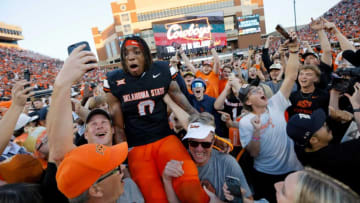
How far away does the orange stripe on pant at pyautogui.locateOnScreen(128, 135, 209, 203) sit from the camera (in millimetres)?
1788

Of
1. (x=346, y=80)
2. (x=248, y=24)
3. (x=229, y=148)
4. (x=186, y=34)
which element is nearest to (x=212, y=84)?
(x=346, y=80)

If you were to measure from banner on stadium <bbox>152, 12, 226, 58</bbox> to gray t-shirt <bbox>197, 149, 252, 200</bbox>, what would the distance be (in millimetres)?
36895

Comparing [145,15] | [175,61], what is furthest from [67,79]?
[145,15]

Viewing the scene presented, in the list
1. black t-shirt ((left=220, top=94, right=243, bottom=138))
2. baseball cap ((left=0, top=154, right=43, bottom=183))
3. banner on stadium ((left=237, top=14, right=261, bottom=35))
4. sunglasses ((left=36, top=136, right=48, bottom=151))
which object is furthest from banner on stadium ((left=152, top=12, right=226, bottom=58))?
baseball cap ((left=0, top=154, right=43, bottom=183))

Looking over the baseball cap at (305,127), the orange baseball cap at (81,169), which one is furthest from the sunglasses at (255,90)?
the orange baseball cap at (81,169)

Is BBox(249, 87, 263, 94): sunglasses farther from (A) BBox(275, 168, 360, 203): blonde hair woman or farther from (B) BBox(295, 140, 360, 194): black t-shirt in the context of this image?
(A) BBox(275, 168, 360, 203): blonde hair woman

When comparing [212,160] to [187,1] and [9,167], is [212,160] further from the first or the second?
[187,1]

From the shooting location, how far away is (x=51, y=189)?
4.69 feet

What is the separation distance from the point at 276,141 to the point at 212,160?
0.91 meters

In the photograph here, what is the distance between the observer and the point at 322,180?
111 cm

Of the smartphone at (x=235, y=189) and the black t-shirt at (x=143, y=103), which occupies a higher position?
the black t-shirt at (x=143, y=103)

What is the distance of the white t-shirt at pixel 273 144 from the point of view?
244 centimetres

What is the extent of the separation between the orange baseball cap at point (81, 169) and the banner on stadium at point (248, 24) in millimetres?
47008

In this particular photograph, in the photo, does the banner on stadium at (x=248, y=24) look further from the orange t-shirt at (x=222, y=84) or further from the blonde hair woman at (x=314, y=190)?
the blonde hair woman at (x=314, y=190)
